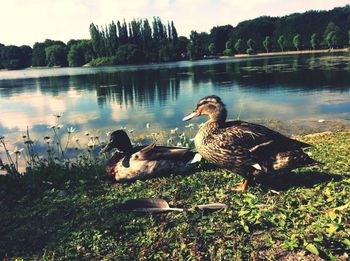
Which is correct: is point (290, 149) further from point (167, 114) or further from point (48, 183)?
point (167, 114)

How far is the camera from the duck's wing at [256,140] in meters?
6.20

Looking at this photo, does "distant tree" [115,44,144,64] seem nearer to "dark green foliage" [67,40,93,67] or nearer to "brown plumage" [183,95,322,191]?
"dark green foliage" [67,40,93,67]

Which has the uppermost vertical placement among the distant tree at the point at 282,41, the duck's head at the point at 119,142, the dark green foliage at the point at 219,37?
the dark green foliage at the point at 219,37

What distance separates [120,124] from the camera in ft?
75.4

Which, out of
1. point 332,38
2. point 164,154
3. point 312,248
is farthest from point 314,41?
point 312,248

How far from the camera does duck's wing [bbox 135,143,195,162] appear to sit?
792 centimetres

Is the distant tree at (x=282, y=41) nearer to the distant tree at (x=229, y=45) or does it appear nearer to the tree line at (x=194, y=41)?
the tree line at (x=194, y=41)

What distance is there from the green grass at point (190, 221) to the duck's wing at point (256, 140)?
72 cm

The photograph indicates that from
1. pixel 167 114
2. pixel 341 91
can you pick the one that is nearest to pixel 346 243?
pixel 167 114

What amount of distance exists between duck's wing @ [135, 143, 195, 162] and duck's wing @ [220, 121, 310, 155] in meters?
1.76

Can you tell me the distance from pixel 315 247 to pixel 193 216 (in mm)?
1900

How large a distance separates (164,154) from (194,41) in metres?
169

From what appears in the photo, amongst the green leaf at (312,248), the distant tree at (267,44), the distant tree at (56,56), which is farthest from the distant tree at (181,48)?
the green leaf at (312,248)

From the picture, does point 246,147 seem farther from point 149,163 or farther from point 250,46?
point 250,46
